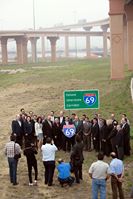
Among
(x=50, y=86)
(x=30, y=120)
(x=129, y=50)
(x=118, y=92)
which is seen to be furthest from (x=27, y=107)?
(x=129, y=50)

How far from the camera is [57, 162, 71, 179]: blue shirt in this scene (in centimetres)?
1414

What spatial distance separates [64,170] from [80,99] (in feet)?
13.4

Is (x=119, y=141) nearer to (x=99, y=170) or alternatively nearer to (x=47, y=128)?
(x=47, y=128)

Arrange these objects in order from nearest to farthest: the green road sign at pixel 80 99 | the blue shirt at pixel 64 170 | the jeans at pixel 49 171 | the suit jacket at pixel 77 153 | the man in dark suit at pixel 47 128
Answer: the blue shirt at pixel 64 170
the jeans at pixel 49 171
the suit jacket at pixel 77 153
the green road sign at pixel 80 99
the man in dark suit at pixel 47 128

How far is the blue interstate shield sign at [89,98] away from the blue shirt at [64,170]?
13.0 ft

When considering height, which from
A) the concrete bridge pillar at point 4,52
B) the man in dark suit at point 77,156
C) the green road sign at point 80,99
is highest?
the concrete bridge pillar at point 4,52

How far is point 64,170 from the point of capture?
560 inches

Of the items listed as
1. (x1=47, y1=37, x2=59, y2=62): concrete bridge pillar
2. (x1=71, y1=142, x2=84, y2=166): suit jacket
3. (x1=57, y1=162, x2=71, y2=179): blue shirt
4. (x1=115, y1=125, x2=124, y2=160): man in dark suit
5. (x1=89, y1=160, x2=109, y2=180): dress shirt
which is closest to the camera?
(x1=89, y1=160, x2=109, y2=180): dress shirt

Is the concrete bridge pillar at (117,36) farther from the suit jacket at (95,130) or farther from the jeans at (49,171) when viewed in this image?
the jeans at (49,171)

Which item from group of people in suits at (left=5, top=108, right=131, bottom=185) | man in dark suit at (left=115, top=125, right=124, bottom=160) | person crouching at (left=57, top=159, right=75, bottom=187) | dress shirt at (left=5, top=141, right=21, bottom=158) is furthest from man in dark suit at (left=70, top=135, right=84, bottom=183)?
man in dark suit at (left=115, top=125, right=124, bottom=160)

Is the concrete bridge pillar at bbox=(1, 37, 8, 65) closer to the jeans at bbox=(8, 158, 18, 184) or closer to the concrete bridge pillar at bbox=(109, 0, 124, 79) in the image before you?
the concrete bridge pillar at bbox=(109, 0, 124, 79)

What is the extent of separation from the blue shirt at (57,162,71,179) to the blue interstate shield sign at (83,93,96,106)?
3960 millimetres

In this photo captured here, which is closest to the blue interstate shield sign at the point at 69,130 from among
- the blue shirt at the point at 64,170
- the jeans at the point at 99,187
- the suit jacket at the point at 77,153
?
the suit jacket at the point at 77,153

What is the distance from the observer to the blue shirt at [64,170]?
46.4 feet
